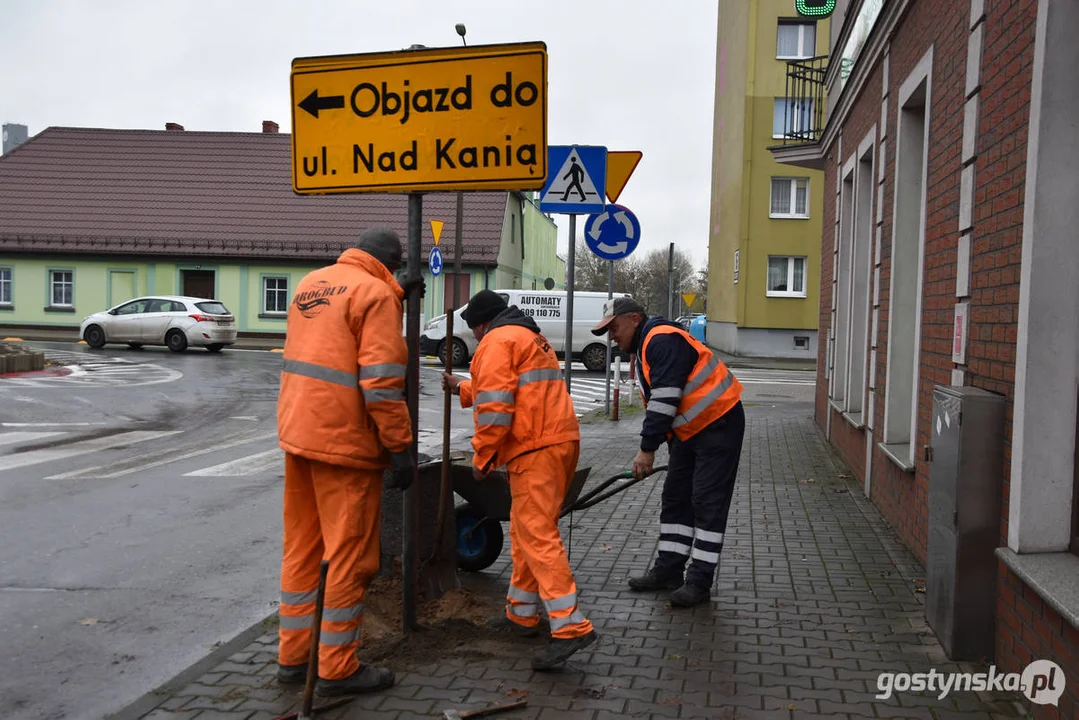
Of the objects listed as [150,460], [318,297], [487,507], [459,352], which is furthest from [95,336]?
[318,297]

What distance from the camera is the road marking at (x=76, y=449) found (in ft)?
34.9

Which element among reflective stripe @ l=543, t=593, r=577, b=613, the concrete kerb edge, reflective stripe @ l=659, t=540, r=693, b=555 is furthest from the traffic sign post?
reflective stripe @ l=543, t=593, r=577, b=613

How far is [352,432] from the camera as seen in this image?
434 cm

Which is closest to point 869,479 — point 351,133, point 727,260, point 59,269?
point 351,133

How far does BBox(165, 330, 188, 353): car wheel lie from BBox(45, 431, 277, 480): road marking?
16.8 meters

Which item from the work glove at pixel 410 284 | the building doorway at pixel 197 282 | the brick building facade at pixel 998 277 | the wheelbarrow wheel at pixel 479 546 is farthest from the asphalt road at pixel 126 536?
the building doorway at pixel 197 282

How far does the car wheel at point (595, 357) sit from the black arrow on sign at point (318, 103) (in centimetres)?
2113

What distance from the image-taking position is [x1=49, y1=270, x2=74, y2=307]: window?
3775 cm

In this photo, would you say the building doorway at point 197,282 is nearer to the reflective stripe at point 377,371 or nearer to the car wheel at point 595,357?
the car wheel at point 595,357

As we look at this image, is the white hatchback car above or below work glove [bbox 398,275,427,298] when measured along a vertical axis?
below

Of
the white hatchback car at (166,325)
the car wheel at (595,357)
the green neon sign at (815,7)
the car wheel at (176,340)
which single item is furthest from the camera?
the car wheel at (176,340)

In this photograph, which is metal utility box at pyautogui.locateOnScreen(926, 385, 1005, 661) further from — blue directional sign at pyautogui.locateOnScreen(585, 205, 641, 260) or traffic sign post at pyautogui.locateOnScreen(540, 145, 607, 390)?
blue directional sign at pyautogui.locateOnScreen(585, 205, 641, 260)

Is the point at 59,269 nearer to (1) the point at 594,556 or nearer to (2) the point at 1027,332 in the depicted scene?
(1) the point at 594,556

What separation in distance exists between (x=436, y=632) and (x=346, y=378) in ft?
4.94
